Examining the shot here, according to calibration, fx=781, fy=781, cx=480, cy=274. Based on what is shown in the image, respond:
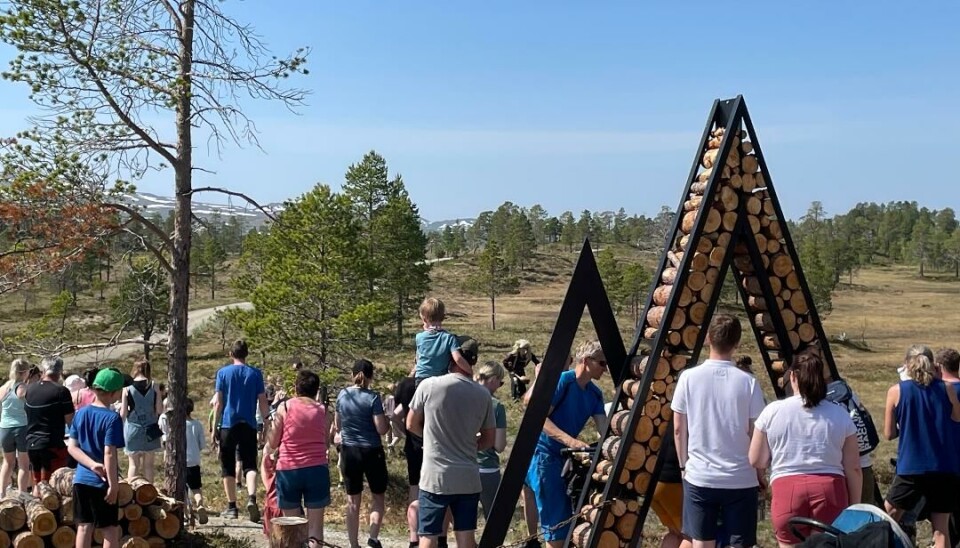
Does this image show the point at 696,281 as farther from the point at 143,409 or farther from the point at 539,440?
the point at 143,409

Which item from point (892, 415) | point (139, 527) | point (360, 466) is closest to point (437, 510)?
point (360, 466)

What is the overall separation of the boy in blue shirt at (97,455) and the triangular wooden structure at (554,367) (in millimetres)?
2845

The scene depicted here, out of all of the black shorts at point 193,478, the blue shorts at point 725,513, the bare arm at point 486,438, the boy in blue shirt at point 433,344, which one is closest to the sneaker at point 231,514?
the black shorts at point 193,478

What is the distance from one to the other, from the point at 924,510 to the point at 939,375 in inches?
41.8

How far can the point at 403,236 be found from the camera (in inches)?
1480

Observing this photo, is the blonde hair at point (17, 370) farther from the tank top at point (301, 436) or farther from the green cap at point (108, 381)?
the tank top at point (301, 436)

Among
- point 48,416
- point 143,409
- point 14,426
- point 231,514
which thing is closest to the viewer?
point 48,416

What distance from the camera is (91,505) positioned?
6.05m

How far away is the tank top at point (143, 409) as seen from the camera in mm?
8688

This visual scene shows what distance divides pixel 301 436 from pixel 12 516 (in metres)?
2.81

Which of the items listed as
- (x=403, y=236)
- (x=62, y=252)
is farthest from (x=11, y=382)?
(x=403, y=236)

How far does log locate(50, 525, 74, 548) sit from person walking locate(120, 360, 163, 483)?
1518 mm

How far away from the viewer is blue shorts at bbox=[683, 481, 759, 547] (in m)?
4.69

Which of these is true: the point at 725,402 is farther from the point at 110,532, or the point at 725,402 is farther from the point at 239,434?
the point at 239,434
